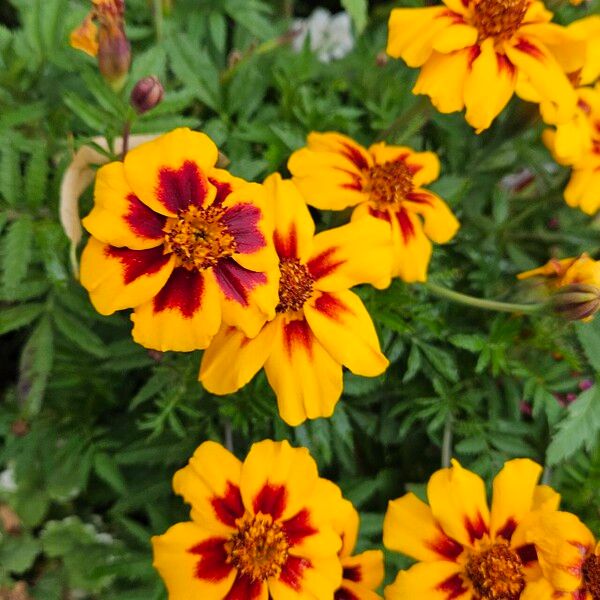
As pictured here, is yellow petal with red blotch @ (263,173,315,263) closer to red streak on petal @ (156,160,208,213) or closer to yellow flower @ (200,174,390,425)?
yellow flower @ (200,174,390,425)

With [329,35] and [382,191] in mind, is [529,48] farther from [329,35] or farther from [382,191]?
[329,35]

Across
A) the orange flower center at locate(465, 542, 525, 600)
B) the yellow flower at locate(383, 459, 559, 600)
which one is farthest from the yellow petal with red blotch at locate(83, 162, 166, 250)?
the orange flower center at locate(465, 542, 525, 600)

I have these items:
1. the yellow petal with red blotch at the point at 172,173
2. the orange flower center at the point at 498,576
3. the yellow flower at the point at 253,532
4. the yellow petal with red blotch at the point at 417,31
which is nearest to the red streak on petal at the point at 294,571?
the yellow flower at the point at 253,532

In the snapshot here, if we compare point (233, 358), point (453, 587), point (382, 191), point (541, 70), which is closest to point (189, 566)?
point (233, 358)

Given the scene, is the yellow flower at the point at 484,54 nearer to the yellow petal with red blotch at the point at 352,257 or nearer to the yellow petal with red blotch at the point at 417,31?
the yellow petal with red blotch at the point at 417,31

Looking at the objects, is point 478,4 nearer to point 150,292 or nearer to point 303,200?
point 303,200

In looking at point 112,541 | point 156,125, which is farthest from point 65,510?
point 156,125
